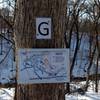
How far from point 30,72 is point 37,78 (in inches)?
2.5

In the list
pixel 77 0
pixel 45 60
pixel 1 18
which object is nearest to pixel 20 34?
pixel 45 60

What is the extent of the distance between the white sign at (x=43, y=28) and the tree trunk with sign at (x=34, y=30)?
0.03 meters

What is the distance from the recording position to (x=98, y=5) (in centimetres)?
1261

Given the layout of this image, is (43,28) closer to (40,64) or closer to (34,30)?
(34,30)

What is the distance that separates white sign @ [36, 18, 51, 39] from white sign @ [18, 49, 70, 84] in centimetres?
10

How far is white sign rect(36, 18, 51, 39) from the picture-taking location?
248 cm

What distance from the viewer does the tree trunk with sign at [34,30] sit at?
250cm

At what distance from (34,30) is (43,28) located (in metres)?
0.06

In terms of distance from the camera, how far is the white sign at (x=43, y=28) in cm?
248

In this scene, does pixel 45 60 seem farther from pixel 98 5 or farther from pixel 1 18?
pixel 98 5

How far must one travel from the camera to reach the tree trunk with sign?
2.50 m

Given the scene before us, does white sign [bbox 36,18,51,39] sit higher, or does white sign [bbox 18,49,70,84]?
white sign [bbox 36,18,51,39]

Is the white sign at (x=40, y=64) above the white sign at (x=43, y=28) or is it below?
below

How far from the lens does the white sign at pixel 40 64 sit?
2500 millimetres
